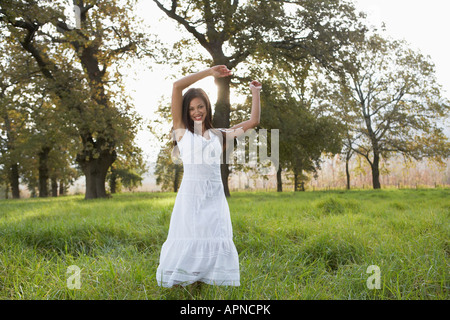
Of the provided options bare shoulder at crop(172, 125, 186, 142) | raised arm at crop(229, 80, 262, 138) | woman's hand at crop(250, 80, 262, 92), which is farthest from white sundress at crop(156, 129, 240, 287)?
woman's hand at crop(250, 80, 262, 92)

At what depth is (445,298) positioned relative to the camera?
2.53 metres

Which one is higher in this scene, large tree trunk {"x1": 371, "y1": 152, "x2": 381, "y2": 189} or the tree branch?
the tree branch

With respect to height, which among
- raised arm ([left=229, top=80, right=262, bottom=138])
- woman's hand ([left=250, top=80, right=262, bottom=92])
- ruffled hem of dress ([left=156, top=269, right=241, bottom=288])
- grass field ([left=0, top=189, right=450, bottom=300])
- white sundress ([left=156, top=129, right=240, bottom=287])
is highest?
woman's hand ([left=250, top=80, right=262, bottom=92])

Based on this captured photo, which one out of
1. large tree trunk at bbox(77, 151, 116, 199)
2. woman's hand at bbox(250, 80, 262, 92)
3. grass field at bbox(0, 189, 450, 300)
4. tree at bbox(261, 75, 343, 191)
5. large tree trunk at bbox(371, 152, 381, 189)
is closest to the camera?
grass field at bbox(0, 189, 450, 300)

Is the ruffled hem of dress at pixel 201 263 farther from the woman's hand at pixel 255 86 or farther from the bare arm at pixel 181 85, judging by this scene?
the woman's hand at pixel 255 86

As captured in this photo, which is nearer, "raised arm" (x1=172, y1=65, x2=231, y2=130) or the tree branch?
"raised arm" (x1=172, y1=65, x2=231, y2=130)

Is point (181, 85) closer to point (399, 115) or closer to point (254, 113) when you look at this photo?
point (254, 113)

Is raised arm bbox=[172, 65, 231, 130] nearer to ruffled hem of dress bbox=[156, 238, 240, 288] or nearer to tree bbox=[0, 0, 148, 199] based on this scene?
ruffled hem of dress bbox=[156, 238, 240, 288]

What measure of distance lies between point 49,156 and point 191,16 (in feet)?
60.5

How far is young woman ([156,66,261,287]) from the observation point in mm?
2377

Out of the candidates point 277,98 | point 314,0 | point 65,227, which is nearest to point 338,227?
point 65,227

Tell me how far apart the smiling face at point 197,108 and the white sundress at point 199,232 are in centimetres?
19

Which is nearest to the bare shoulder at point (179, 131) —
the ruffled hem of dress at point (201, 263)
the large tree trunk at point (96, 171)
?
→ the ruffled hem of dress at point (201, 263)
